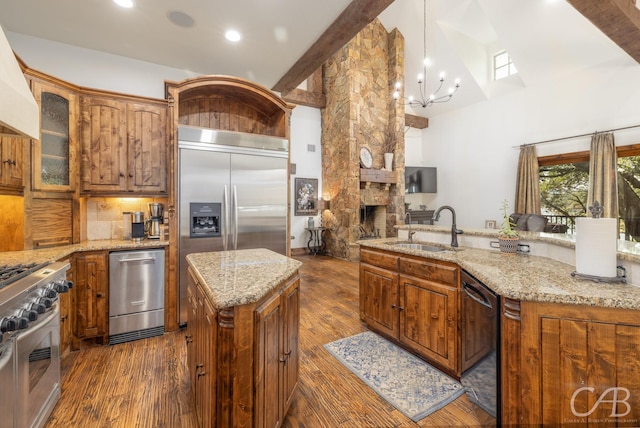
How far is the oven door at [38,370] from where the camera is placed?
1.35 metres

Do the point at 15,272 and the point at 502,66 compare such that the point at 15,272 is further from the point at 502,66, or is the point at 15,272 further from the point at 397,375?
the point at 502,66

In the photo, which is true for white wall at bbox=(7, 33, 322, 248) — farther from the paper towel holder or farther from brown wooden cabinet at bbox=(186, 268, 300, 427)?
the paper towel holder

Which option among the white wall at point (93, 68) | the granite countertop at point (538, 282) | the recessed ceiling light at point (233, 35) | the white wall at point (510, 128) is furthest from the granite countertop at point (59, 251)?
the white wall at point (510, 128)

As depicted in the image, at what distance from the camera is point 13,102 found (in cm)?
132

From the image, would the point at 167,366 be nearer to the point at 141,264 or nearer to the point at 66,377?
the point at 66,377

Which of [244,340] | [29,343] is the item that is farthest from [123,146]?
[244,340]

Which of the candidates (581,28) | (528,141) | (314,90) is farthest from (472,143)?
(314,90)

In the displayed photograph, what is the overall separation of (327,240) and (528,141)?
527 centimetres

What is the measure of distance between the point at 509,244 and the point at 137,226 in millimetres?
3514

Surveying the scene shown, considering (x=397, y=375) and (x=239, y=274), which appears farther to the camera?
(x=397, y=375)

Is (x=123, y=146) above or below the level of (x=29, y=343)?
above

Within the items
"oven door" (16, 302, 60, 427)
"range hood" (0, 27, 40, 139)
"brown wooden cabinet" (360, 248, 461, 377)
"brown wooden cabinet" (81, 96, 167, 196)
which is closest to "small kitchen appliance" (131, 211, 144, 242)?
"brown wooden cabinet" (81, 96, 167, 196)

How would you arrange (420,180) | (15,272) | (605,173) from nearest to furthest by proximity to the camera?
(15,272), (605,173), (420,180)

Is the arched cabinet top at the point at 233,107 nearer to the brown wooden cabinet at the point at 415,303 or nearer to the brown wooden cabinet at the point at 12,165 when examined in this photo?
the brown wooden cabinet at the point at 12,165
